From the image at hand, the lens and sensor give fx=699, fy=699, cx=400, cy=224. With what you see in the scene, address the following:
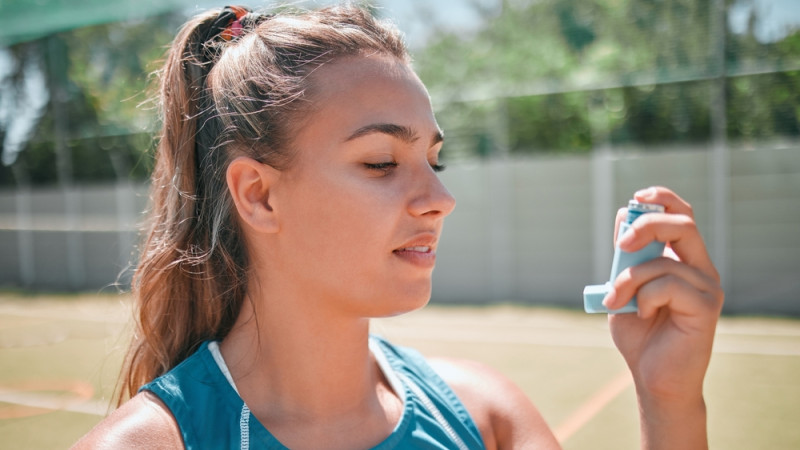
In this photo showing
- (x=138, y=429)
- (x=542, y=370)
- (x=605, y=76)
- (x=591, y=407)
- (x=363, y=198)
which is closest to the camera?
(x=138, y=429)

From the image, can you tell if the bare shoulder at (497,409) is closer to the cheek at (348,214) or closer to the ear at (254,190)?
the cheek at (348,214)

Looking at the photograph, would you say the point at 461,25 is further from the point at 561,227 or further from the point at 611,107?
the point at 561,227

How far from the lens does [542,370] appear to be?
6.30 m

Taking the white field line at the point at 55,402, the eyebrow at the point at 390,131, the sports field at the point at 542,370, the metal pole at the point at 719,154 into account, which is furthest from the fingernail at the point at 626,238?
the metal pole at the point at 719,154

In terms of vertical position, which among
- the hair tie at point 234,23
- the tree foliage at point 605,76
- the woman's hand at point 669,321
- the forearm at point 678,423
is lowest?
the forearm at point 678,423

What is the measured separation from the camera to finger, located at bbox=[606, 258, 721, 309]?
49.7 inches

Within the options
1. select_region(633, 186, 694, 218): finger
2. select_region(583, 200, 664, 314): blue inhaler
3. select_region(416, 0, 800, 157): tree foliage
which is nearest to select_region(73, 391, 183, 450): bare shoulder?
select_region(583, 200, 664, 314): blue inhaler

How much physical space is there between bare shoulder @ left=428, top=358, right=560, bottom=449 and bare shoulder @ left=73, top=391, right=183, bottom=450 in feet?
2.35

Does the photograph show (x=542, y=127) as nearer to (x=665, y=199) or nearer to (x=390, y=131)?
(x=390, y=131)

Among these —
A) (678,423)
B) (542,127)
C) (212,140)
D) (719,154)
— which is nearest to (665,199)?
(678,423)

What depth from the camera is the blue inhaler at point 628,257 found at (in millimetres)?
1273

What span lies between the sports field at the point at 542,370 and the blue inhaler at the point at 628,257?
1687 mm

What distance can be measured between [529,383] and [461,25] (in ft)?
27.1

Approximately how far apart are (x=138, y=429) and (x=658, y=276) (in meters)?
1.03
